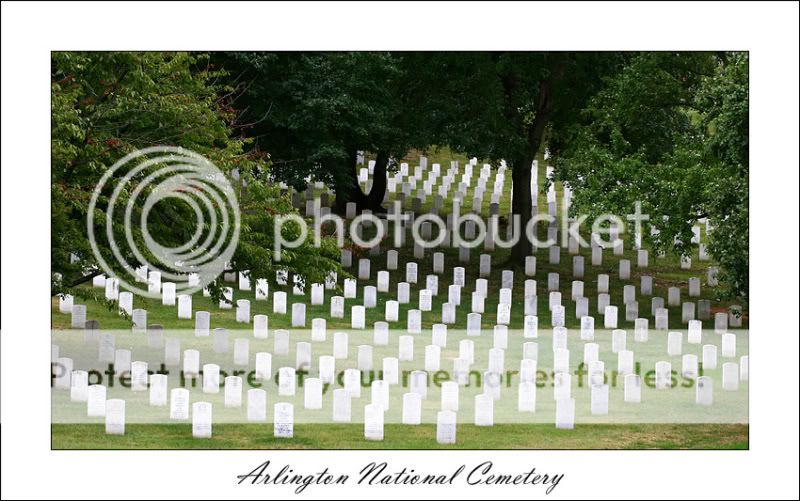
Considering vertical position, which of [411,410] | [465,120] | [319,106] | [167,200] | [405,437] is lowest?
[405,437]

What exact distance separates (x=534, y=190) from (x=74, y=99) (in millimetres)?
17863

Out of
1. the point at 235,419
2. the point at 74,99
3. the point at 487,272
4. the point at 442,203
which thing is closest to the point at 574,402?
the point at 235,419

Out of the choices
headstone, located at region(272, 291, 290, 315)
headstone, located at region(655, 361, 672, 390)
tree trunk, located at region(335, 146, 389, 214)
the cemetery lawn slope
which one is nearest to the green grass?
the cemetery lawn slope

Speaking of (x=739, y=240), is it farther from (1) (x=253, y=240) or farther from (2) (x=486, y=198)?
(2) (x=486, y=198)

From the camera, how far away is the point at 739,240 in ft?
57.9

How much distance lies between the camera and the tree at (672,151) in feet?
59.1

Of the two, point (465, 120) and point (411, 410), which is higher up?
point (465, 120)

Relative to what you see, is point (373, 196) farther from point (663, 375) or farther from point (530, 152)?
point (663, 375)

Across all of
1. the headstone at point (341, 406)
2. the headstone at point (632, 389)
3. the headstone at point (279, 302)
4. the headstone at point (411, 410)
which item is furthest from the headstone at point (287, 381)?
the headstone at point (279, 302)

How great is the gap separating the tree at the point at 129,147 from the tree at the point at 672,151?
5.41m

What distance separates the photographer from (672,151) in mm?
25453

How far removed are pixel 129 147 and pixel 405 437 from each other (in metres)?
5.25

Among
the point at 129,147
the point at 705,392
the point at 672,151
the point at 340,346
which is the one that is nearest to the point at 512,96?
the point at 672,151

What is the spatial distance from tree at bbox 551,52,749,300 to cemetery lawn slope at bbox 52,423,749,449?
2.30 metres
